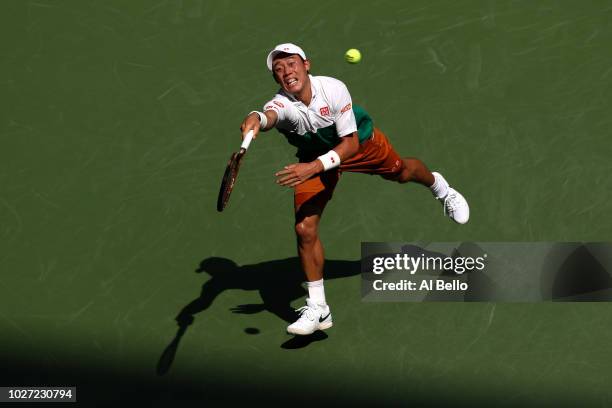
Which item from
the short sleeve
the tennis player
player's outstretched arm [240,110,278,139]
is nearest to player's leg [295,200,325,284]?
the tennis player

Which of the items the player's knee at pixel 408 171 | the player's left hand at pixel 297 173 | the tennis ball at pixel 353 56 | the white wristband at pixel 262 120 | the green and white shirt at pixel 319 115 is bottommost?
the player's left hand at pixel 297 173

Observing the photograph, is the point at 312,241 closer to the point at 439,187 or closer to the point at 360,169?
the point at 360,169

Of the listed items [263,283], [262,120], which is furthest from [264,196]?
[262,120]

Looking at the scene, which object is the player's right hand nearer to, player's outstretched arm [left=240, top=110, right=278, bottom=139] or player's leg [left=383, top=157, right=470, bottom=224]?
player's outstretched arm [left=240, top=110, right=278, bottom=139]

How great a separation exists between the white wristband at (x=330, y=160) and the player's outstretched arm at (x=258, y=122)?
0.47m

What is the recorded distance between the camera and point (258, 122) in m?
10.1

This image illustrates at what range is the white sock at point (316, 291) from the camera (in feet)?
36.1

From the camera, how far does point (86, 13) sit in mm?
13461

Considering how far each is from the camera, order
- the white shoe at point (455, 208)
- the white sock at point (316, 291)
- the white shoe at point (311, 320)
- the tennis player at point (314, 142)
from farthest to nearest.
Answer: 1. the white shoe at point (455, 208)
2. the white sock at point (316, 291)
3. the white shoe at point (311, 320)
4. the tennis player at point (314, 142)

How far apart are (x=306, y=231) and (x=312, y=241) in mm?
96

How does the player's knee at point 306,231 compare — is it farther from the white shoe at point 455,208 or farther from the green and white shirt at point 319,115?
the white shoe at point 455,208

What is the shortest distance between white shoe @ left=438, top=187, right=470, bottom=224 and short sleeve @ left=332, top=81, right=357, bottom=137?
5.41 feet

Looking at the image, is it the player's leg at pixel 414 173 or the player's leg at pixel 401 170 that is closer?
the player's leg at pixel 401 170

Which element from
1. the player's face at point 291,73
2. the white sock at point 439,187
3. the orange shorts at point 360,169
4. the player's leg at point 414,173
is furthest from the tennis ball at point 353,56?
the player's face at point 291,73
